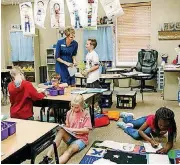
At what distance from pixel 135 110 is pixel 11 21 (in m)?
5.64

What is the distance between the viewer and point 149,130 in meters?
3.28

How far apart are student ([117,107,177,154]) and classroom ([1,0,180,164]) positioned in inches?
0.5

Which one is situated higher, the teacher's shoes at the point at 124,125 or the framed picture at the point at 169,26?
the framed picture at the point at 169,26

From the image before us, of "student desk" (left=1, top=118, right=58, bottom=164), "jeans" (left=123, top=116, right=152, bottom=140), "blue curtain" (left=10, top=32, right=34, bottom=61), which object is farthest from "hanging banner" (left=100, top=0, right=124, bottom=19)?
"blue curtain" (left=10, top=32, right=34, bottom=61)

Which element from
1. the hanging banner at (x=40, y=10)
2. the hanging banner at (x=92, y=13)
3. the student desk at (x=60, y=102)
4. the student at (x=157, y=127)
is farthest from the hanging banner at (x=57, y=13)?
the student at (x=157, y=127)

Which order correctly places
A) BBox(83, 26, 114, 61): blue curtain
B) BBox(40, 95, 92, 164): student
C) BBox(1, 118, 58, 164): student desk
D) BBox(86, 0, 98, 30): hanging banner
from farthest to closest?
1. BBox(83, 26, 114, 61): blue curtain
2. BBox(86, 0, 98, 30): hanging banner
3. BBox(40, 95, 92, 164): student
4. BBox(1, 118, 58, 164): student desk

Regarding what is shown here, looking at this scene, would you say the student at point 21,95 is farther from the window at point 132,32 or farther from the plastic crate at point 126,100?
the window at point 132,32

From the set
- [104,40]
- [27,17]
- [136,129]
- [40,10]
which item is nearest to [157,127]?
[136,129]

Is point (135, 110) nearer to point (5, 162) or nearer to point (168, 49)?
point (168, 49)

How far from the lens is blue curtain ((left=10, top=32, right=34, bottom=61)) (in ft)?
26.6

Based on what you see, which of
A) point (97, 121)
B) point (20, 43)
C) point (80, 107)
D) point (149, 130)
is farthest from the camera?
point (20, 43)

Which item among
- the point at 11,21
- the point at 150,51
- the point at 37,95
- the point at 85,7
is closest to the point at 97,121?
the point at 37,95

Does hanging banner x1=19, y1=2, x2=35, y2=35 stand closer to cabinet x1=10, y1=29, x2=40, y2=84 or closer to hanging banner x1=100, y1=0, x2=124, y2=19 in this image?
hanging banner x1=100, y1=0, x2=124, y2=19

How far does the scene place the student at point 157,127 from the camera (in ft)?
9.03
